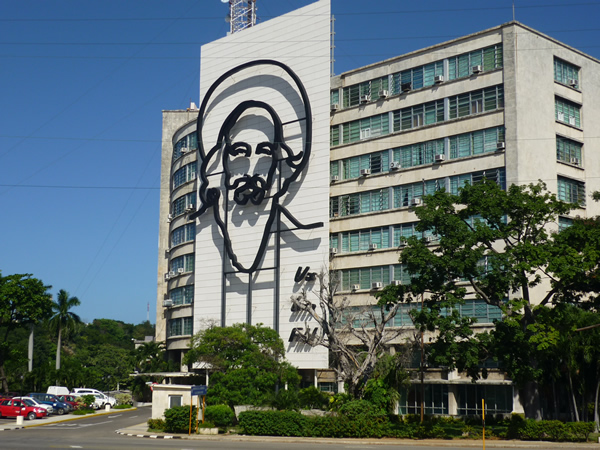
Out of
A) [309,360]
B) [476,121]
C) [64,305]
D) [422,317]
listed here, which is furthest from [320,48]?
[64,305]

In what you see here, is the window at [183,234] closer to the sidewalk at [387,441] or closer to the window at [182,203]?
the window at [182,203]

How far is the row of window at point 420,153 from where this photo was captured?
53.2m

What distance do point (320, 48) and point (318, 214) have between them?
1427cm

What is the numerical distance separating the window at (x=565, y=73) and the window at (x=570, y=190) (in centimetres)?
764

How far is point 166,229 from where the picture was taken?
90750 millimetres

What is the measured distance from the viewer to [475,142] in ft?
177

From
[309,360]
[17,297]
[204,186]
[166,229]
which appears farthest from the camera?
[166,229]

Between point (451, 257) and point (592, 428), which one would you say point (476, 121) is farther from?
point (592, 428)

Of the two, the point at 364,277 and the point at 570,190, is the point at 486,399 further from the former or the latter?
the point at 570,190

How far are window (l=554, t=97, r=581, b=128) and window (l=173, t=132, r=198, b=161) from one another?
35170 mm

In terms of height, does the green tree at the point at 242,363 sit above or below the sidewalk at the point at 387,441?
above

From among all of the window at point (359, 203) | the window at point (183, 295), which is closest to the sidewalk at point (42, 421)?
the window at point (183, 295)

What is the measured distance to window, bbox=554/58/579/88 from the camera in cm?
5434

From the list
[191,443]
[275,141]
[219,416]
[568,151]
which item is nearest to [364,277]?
[275,141]
